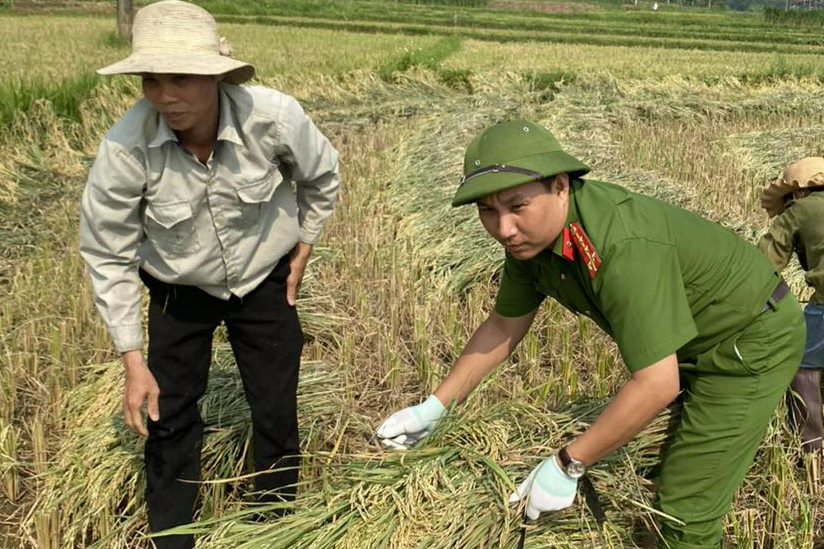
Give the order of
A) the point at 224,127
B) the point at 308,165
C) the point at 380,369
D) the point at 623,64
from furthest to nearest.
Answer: the point at 623,64 < the point at 380,369 < the point at 308,165 < the point at 224,127

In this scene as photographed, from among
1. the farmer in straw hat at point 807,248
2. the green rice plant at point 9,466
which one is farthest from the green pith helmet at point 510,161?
the green rice plant at point 9,466

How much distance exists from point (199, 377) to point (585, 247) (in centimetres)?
128

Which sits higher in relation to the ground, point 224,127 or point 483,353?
point 224,127

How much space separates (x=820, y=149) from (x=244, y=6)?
27.3 m

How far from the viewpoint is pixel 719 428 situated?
1.91 m

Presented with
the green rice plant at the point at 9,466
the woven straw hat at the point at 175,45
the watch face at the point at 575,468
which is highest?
the woven straw hat at the point at 175,45

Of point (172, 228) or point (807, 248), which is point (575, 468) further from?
point (807, 248)

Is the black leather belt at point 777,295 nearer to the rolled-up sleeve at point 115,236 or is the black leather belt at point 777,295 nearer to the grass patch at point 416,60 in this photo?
the rolled-up sleeve at point 115,236

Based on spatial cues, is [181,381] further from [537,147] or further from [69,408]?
[537,147]

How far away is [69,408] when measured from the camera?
2.78 metres

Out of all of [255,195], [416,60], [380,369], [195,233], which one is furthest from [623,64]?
[195,233]

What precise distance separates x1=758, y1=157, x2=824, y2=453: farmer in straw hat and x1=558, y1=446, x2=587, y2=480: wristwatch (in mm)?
1031

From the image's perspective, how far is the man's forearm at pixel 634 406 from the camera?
162cm

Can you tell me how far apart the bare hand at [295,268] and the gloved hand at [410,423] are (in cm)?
51
